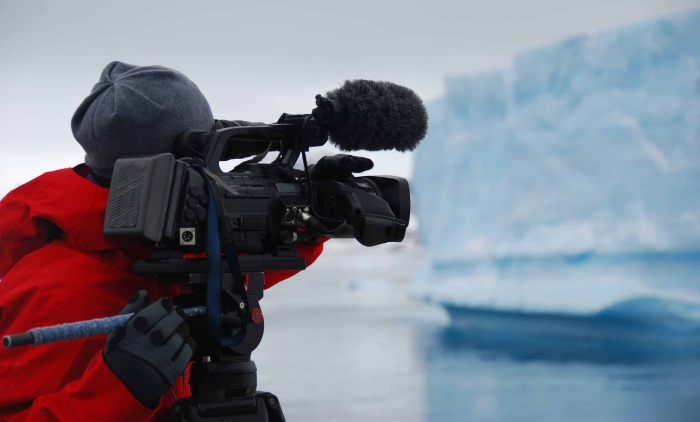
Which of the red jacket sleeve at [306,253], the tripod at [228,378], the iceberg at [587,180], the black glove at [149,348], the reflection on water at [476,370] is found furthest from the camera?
the iceberg at [587,180]

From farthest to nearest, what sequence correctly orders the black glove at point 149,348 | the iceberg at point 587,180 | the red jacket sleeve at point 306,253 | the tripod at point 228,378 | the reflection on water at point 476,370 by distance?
the iceberg at point 587,180, the reflection on water at point 476,370, the red jacket sleeve at point 306,253, the tripod at point 228,378, the black glove at point 149,348

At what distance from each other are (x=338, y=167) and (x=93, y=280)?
0.23 metres

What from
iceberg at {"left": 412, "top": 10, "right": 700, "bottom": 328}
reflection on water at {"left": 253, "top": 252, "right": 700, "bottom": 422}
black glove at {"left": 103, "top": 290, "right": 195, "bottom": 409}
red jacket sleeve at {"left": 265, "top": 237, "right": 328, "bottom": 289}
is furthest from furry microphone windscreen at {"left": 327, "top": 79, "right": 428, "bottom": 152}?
iceberg at {"left": 412, "top": 10, "right": 700, "bottom": 328}

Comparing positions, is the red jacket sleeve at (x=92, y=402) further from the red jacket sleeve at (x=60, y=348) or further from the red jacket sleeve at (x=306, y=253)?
the red jacket sleeve at (x=306, y=253)

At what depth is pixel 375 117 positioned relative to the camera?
737mm

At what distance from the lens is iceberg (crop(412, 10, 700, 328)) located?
15.8 feet

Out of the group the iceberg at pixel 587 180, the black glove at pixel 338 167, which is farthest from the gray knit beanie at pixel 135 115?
the iceberg at pixel 587 180

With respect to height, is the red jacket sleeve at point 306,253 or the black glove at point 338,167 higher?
the black glove at point 338,167

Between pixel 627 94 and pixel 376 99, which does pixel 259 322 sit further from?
pixel 627 94

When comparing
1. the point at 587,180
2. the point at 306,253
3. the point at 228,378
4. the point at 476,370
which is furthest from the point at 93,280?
the point at 587,180

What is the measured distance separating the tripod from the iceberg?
4385 mm

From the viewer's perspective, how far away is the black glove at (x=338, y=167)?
741 millimetres

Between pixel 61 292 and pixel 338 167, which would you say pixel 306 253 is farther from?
pixel 61 292

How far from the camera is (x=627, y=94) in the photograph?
501 centimetres
